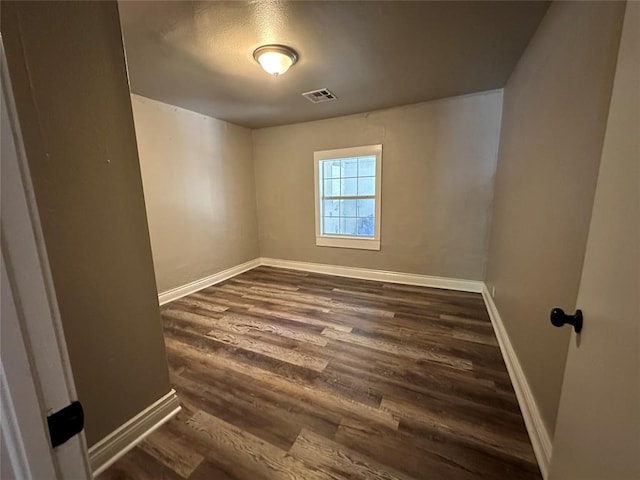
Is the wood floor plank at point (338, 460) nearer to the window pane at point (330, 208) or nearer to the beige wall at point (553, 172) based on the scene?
the beige wall at point (553, 172)

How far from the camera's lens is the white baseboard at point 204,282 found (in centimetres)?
331

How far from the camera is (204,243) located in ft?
12.5

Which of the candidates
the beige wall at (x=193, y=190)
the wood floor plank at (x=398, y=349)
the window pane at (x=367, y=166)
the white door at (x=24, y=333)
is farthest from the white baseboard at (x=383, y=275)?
the white door at (x=24, y=333)

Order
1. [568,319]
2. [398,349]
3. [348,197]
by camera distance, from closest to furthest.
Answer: [568,319]
[398,349]
[348,197]

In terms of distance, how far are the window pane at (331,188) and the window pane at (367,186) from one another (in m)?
0.37

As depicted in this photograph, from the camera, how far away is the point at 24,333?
A: 42cm

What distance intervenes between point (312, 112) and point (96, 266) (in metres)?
3.22

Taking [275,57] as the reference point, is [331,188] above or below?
below

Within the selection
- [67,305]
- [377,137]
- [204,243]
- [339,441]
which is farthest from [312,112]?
[339,441]

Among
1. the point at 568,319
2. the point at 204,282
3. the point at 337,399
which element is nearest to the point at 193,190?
the point at 204,282

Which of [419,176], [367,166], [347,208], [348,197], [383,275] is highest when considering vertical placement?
[367,166]

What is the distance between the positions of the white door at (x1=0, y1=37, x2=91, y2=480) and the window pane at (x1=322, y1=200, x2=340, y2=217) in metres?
3.91

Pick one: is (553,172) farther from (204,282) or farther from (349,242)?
(204,282)

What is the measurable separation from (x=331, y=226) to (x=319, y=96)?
194cm
